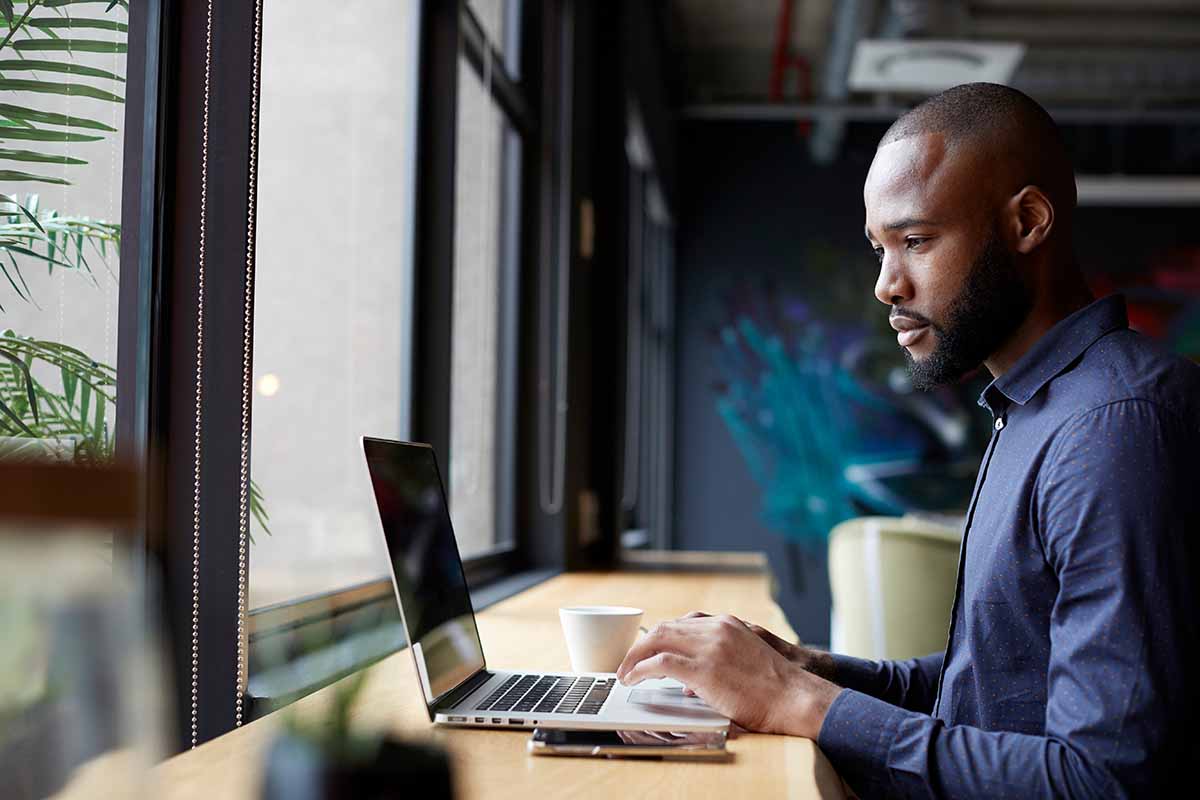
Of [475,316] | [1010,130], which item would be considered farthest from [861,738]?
[475,316]

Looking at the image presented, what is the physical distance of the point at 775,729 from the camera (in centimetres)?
110

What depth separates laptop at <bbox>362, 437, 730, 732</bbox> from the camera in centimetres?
106

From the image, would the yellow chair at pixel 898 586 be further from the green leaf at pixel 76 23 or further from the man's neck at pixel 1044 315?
the green leaf at pixel 76 23

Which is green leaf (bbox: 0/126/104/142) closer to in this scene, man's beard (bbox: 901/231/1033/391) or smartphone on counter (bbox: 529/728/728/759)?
smartphone on counter (bbox: 529/728/728/759)

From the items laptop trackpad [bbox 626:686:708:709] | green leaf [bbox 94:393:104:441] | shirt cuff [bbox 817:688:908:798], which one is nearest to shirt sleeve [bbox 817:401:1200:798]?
shirt cuff [bbox 817:688:908:798]

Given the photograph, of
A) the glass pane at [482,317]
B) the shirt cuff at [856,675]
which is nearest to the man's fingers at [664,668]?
the shirt cuff at [856,675]

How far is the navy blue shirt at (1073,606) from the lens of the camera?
978 millimetres

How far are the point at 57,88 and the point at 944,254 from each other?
893 mm

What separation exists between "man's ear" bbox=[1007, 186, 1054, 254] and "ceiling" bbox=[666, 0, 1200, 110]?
423cm

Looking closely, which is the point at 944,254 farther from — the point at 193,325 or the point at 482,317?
the point at 482,317

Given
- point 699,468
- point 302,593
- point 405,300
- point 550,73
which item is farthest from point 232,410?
point 699,468

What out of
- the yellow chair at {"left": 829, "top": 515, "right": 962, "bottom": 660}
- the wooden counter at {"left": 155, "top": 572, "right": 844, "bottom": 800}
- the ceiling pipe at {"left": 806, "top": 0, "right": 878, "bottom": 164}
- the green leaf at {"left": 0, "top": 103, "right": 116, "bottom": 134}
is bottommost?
the yellow chair at {"left": 829, "top": 515, "right": 962, "bottom": 660}

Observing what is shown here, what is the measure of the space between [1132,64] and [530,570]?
5.14 meters

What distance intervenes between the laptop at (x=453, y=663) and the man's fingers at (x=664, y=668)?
26 mm
